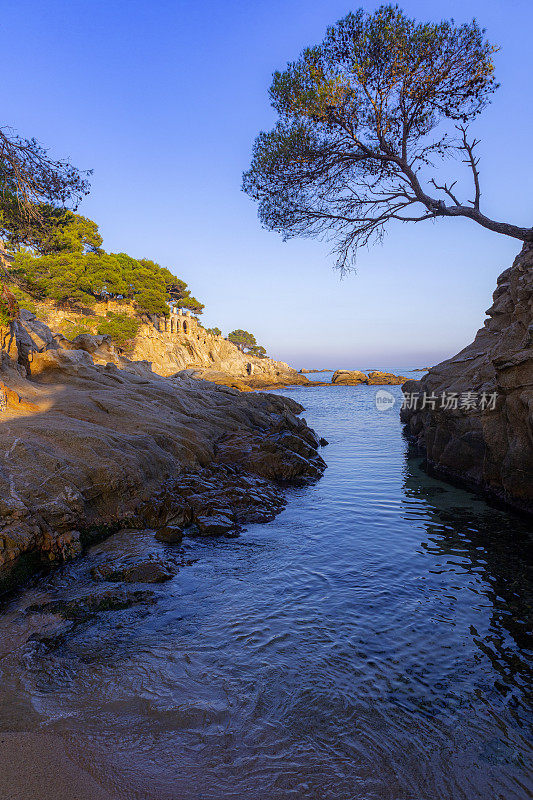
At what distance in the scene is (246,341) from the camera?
17812 centimetres

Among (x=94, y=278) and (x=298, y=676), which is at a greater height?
(x=94, y=278)

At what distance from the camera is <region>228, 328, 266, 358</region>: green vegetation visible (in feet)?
532

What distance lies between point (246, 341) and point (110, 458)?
17047 cm

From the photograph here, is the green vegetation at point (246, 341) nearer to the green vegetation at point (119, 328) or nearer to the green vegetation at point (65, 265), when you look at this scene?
the green vegetation at point (65, 265)

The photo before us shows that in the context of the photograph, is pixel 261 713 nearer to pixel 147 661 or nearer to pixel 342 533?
pixel 147 661

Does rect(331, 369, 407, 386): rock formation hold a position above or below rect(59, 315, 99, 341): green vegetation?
below

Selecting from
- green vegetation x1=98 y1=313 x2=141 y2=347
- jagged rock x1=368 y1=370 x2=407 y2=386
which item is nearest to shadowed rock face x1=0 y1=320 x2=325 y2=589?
green vegetation x1=98 y1=313 x2=141 y2=347

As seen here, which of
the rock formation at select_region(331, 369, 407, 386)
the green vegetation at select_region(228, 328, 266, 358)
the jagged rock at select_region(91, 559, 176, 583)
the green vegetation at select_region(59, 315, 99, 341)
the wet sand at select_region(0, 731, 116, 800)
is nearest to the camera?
the wet sand at select_region(0, 731, 116, 800)

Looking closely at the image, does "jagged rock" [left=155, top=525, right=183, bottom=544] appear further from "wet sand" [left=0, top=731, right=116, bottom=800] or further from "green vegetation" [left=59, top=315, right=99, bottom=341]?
"green vegetation" [left=59, top=315, right=99, bottom=341]

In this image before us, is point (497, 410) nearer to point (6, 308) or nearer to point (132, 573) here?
point (132, 573)

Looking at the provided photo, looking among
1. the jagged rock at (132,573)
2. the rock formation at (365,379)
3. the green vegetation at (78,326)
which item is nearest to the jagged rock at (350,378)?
the rock formation at (365,379)

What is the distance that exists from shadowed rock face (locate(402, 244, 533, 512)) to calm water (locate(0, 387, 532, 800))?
2.69 metres

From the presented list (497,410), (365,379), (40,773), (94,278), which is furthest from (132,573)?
(365,379)

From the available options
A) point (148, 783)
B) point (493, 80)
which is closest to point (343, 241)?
point (493, 80)
